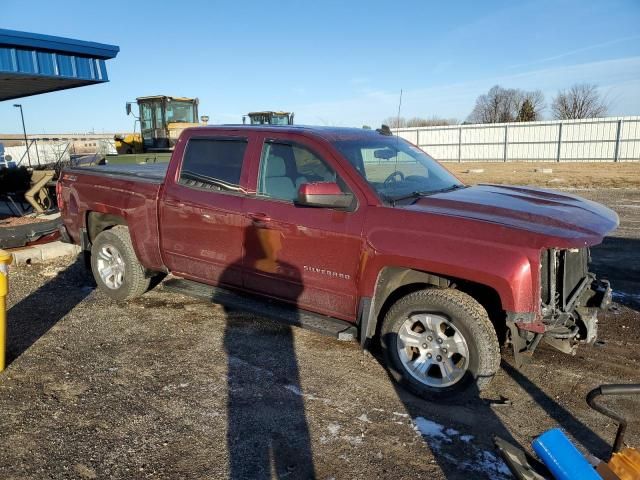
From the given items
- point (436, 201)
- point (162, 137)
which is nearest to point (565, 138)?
point (162, 137)

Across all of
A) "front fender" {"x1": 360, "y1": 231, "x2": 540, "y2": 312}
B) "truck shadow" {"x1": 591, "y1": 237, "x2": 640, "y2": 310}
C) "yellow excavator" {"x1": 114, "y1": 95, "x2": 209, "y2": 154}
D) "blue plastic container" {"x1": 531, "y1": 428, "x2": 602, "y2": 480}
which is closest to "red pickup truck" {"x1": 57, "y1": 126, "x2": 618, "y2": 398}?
"front fender" {"x1": 360, "y1": 231, "x2": 540, "y2": 312}

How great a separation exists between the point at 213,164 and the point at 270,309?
61.9 inches

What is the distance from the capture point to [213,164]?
5.09 metres

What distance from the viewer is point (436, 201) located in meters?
4.06

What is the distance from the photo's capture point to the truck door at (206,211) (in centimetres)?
480

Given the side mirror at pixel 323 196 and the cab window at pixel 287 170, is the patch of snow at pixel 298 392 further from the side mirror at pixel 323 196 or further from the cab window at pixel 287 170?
the cab window at pixel 287 170

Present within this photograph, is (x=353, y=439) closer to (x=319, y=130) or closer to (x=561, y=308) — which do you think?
(x=561, y=308)

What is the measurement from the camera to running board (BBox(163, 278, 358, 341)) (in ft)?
13.6

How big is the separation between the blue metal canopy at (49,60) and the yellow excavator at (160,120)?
6.99 metres

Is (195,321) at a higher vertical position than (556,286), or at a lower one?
lower

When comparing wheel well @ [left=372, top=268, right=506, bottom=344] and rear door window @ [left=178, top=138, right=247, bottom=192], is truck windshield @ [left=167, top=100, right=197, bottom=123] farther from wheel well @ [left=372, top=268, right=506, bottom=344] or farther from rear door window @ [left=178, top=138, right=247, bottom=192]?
wheel well @ [left=372, top=268, right=506, bottom=344]

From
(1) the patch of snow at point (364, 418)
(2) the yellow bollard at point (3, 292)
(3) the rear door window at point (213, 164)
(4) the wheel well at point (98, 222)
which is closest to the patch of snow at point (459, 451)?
(1) the patch of snow at point (364, 418)

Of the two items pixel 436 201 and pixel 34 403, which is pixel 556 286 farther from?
pixel 34 403

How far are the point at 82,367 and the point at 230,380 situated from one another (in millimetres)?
1366
